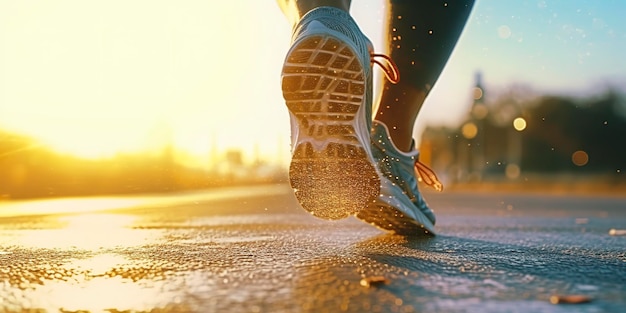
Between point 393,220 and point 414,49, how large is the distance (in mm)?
640

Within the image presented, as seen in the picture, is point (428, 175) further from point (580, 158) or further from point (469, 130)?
point (469, 130)

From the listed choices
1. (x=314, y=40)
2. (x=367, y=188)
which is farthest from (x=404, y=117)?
(x=314, y=40)

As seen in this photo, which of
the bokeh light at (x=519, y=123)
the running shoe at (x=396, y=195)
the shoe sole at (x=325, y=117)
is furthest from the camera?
the bokeh light at (x=519, y=123)

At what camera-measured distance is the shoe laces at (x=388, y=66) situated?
2676 mm

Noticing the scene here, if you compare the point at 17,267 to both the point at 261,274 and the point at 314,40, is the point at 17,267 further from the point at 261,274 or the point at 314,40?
the point at 314,40

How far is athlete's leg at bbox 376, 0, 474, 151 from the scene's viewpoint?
2.95m

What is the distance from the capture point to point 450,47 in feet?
9.89

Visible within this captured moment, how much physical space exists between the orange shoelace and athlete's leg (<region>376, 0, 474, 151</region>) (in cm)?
7

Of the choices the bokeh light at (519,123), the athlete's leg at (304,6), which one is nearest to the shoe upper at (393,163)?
the athlete's leg at (304,6)

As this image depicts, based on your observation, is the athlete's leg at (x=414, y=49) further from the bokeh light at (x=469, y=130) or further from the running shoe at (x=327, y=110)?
the bokeh light at (x=469, y=130)

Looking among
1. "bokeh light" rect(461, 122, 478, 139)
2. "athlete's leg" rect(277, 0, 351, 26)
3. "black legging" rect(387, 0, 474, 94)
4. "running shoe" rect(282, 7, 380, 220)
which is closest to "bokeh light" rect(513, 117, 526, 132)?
"bokeh light" rect(461, 122, 478, 139)

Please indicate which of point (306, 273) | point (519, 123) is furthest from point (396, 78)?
point (519, 123)

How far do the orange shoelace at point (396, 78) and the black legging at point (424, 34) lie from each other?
64 mm

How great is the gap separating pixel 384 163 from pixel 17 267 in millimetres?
1217
